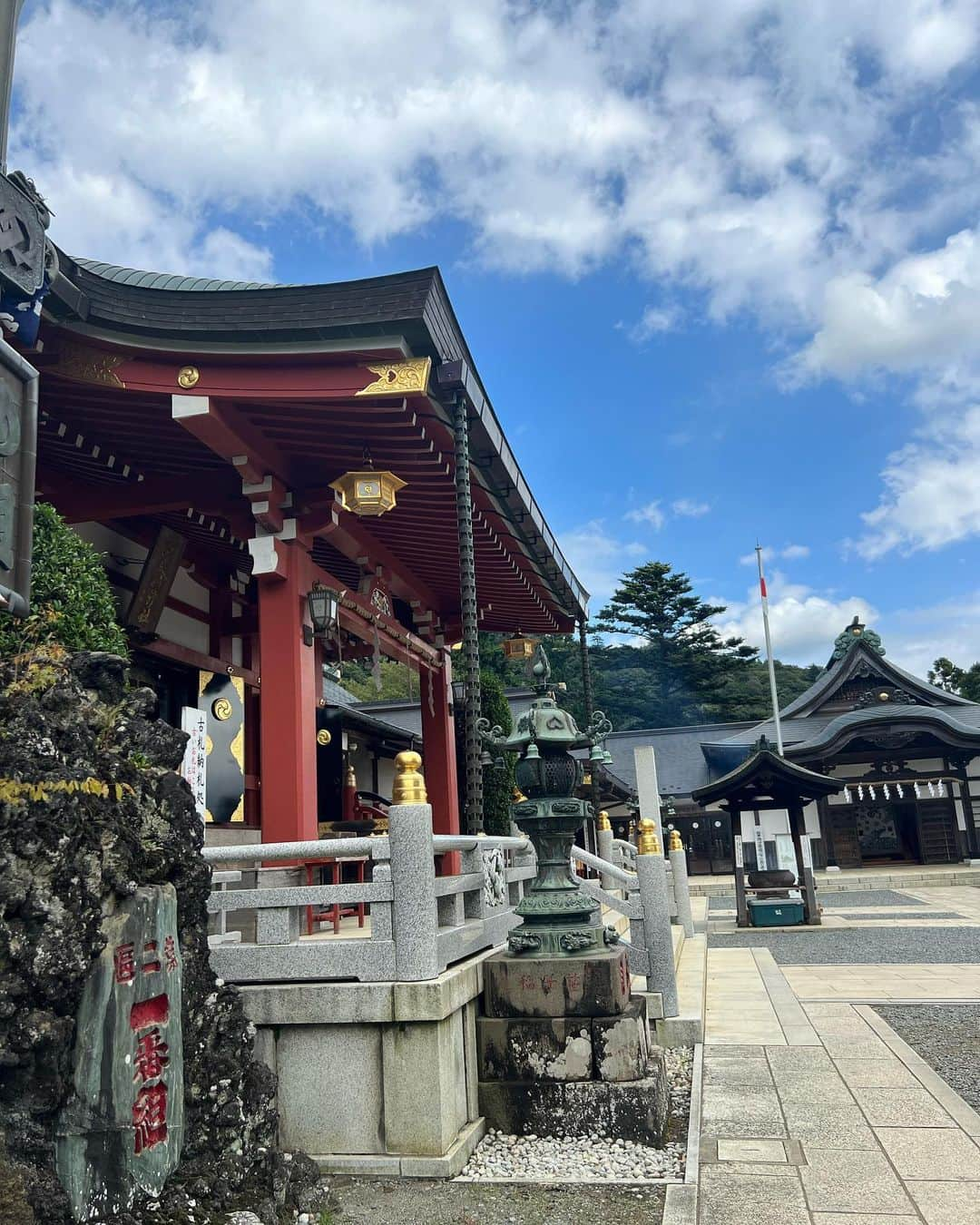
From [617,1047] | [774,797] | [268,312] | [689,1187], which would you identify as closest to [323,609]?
[268,312]

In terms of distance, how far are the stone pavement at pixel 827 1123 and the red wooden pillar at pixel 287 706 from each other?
3.92 m

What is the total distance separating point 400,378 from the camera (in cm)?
666

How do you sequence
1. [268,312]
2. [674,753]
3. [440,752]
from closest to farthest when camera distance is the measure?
[268,312] → [440,752] → [674,753]

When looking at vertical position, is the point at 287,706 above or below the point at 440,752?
above

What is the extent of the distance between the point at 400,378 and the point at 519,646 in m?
8.12

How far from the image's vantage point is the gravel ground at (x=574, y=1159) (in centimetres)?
454

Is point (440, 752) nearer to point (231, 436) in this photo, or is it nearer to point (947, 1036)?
point (231, 436)

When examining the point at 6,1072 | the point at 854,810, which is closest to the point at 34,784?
the point at 6,1072

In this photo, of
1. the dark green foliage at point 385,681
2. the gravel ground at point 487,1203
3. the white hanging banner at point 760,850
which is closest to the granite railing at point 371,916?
the gravel ground at point 487,1203

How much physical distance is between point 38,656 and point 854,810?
29052mm

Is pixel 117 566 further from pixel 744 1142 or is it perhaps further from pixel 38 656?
pixel 744 1142

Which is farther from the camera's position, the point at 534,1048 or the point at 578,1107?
the point at 534,1048

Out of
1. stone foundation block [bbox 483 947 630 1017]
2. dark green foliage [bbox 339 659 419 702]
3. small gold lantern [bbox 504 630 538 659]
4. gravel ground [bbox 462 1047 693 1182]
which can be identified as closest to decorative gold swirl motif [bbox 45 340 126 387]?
stone foundation block [bbox 483 947 630 1017]

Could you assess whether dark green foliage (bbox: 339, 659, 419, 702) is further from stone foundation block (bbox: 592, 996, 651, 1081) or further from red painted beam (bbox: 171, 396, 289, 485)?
stone foundation block (bbox: 592, 996, 651, 1081)
